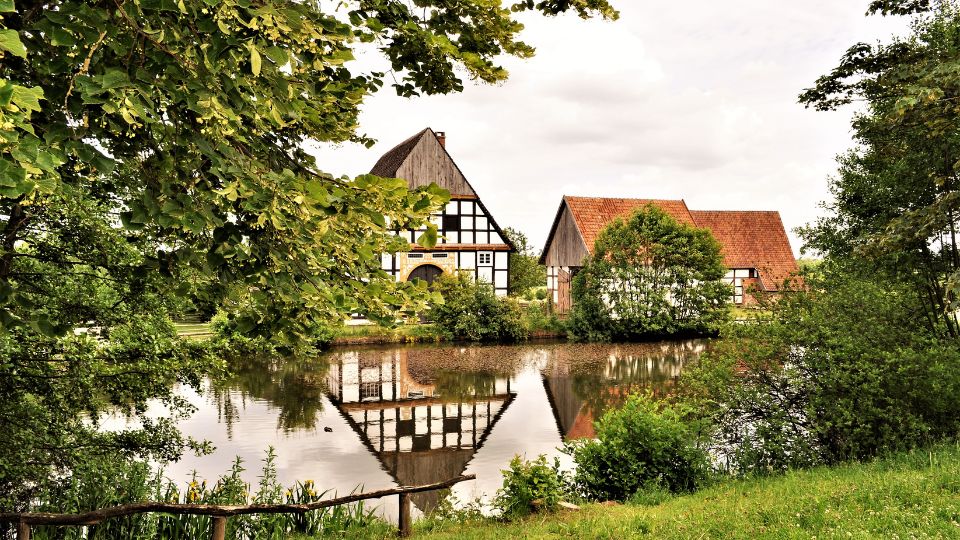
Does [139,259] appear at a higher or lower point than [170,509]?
higher

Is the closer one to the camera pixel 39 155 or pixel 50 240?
pixel 39 155

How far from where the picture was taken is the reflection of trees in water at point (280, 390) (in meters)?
14.6

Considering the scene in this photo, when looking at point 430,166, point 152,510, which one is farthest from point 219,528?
point 430,166

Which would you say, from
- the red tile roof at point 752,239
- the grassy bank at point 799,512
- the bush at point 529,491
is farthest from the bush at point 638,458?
the red tile roof at point 752,239

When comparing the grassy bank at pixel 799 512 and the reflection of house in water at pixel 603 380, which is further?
the reflection of house in water at pixel 603 380

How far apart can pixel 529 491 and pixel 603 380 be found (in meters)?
12.0

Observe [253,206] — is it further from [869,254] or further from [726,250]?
[726,250]

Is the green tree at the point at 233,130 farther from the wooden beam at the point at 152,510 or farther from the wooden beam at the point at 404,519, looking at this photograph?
the wooden beam at the point at 404,519

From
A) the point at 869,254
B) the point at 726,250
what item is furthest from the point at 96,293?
the point at 726,250

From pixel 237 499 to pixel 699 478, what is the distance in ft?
19.5

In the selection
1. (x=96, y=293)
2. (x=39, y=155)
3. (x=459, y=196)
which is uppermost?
(x=459, y=196)

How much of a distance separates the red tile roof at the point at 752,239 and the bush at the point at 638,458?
30.7m

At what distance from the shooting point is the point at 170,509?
5414mm

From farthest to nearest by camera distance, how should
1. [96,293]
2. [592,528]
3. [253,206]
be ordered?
[96,293] < [592,528] < [253,206]
